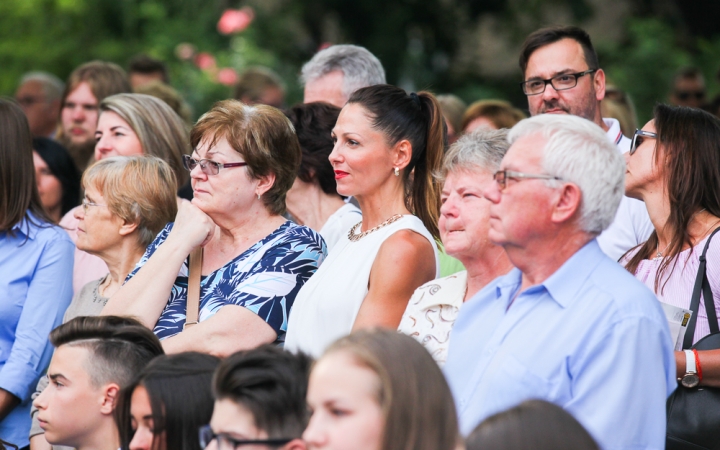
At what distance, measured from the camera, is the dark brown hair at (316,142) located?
4.74 meters

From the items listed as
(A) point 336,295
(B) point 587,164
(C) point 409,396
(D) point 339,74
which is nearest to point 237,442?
(C) point 409,396

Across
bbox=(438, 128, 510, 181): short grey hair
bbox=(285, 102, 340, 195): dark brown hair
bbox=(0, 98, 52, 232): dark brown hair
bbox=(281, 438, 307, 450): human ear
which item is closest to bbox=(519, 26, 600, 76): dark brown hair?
bbox=(285, 102, 340, 195): dark brown hair

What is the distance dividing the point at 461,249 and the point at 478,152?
1.18 feet

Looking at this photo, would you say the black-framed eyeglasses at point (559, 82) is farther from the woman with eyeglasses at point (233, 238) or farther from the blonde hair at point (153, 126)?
the blonde hair at point (153, 126)

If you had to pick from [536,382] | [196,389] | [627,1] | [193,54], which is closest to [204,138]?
[196,389]

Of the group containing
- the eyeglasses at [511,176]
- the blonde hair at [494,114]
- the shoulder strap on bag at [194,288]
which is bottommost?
the shoulder strap on bag at [194,288]

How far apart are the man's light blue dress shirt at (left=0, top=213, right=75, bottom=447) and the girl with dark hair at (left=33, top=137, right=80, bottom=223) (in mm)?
953

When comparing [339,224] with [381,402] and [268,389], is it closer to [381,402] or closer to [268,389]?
[268,389]

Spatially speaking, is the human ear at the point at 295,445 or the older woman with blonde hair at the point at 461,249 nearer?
the human ear at the point at 295,445

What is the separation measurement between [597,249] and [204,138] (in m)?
1.89

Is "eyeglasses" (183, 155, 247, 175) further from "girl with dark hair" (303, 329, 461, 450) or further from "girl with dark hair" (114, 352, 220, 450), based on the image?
"girl with dark hair" (303, 329, 461, 450)

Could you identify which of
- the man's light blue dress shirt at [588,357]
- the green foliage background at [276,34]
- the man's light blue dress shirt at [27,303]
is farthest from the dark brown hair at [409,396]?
the green foliage background at [276,34]

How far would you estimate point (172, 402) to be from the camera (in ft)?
9.34

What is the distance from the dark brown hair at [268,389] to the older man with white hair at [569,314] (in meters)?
0.47
